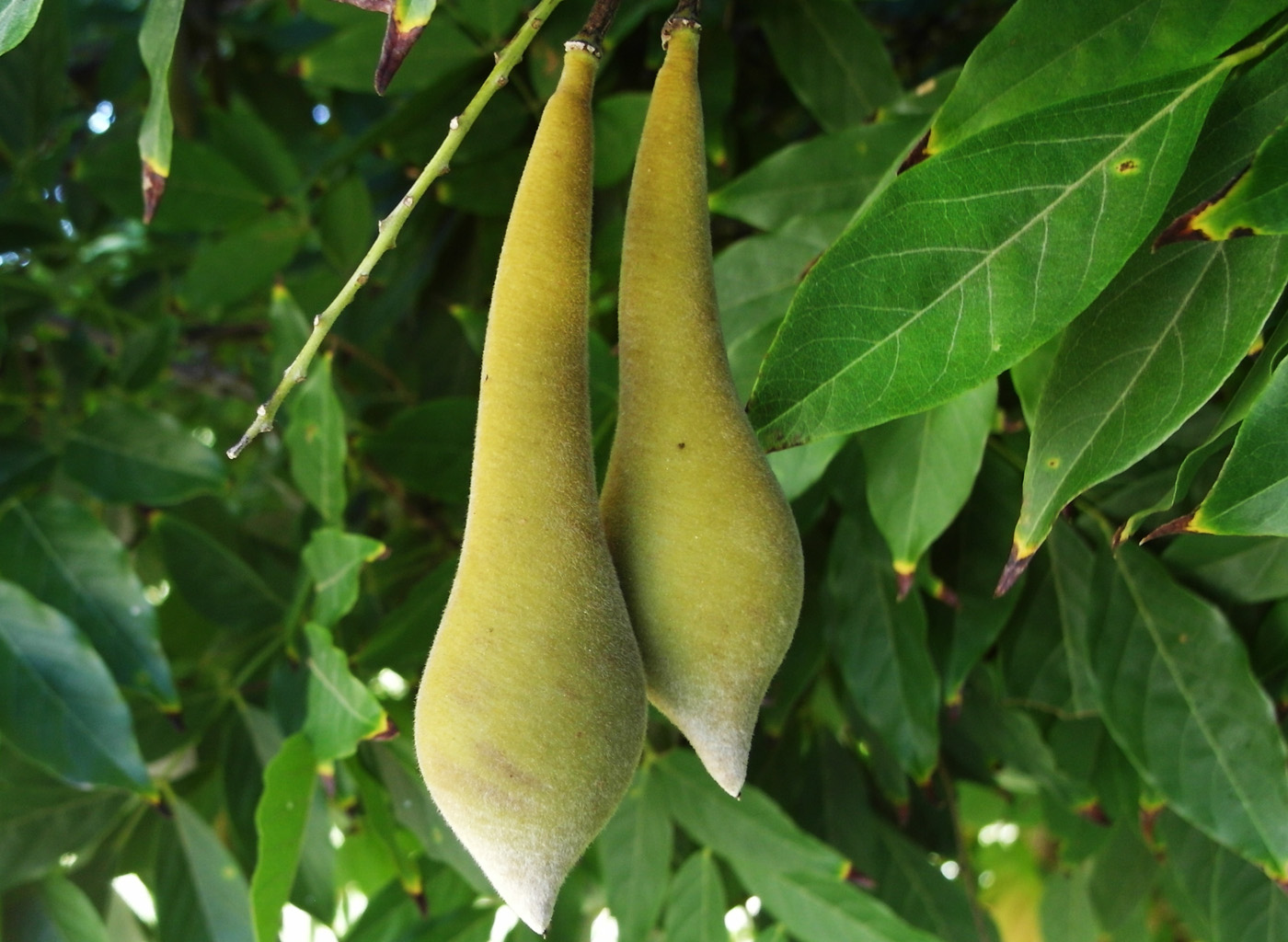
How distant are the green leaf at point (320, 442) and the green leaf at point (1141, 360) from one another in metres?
0.85

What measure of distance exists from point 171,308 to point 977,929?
1.85m

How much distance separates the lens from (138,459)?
1.55m

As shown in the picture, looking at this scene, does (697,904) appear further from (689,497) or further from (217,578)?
(689,497)

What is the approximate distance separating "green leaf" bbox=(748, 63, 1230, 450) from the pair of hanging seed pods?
6 centimetres

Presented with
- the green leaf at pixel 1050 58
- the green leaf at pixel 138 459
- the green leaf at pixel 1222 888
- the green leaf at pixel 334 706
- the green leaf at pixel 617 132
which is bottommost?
the green leaf at pixel 1222 888

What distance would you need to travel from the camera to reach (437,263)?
188 centimetres

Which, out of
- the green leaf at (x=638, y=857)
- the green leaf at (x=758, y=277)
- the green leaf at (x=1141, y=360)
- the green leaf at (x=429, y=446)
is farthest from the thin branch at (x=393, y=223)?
the green leaf at (x=638, y=857)

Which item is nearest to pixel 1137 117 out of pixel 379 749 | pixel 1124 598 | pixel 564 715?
pixel 564 715

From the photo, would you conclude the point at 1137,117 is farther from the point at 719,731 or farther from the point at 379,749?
the point at 379,749

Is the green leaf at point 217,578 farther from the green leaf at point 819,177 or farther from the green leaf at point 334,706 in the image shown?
the green leaf at point 819,177

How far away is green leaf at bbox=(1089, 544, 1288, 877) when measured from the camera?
1146 mm

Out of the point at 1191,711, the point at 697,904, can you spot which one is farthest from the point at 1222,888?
the point at 697,904

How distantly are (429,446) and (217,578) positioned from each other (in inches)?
13.4

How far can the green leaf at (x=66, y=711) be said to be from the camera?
4.11 ft
